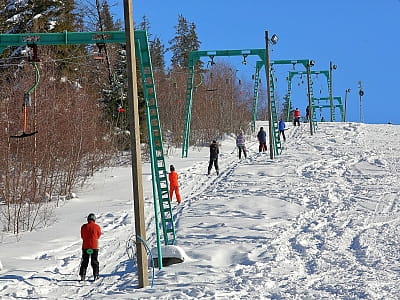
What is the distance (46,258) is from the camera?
1446cm

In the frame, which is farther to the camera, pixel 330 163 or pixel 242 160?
pixel 242 160

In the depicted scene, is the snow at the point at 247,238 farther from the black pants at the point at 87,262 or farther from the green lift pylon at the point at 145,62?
the green lift pylon at the point at 145,62

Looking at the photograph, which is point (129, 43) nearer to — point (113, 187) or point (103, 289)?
point (103, 289)

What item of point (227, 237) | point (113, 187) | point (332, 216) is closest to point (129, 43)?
point (227, 237)

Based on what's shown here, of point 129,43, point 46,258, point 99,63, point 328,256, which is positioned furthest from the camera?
point 99,63

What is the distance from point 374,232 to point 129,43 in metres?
7.96

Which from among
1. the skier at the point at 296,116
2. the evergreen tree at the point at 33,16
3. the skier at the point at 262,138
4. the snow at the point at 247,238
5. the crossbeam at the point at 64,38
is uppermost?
the evergreen tree at the point at 33,16

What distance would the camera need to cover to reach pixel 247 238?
14.6 m

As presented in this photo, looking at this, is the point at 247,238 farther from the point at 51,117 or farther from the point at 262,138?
the point at 262,138

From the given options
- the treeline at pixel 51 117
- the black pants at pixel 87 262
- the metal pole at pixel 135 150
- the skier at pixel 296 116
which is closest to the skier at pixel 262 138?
the treeline at pixel 51 117

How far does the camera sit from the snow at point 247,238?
10.9 m

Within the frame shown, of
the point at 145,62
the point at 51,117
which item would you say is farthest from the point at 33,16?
the point at 145,62

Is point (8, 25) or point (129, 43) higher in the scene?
point (8, 25)

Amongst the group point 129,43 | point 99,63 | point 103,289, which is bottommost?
point 103,289
